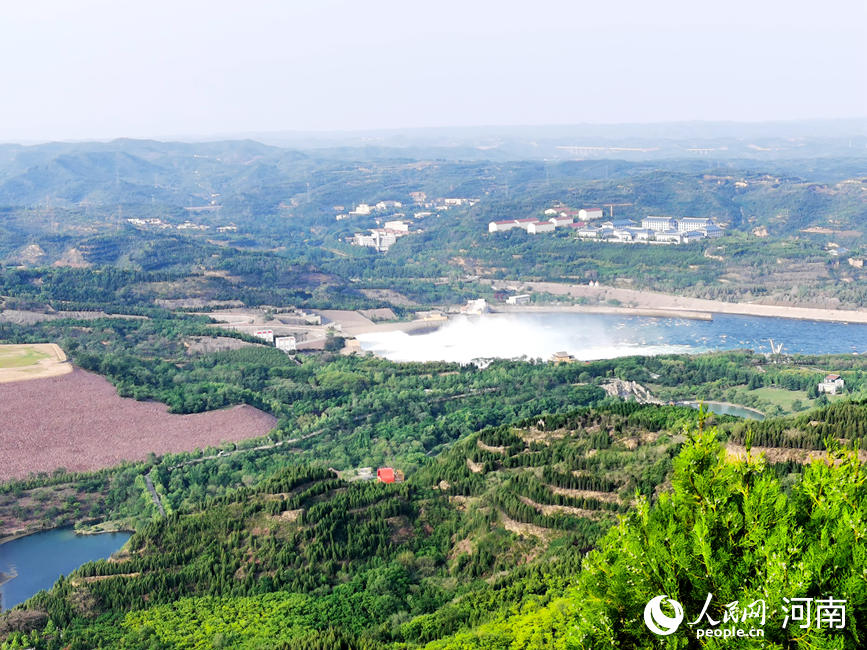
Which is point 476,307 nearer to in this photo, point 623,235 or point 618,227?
point 623,235

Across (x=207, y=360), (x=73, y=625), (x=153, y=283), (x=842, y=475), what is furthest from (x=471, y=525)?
(x=153, y=283)

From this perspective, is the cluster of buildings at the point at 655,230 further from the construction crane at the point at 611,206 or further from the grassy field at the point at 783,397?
the grassy field at the point at 783,397

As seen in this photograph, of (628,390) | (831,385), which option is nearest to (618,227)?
(831,385)

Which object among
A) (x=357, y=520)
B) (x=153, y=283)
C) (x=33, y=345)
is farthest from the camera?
(x=153, y=283)

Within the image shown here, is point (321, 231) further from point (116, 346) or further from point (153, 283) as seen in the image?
point (116, 346)

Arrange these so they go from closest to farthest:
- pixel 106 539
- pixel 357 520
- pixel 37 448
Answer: pixel 357 520 < pixel 106 539 < pixel 37 448

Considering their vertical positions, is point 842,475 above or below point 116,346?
above
